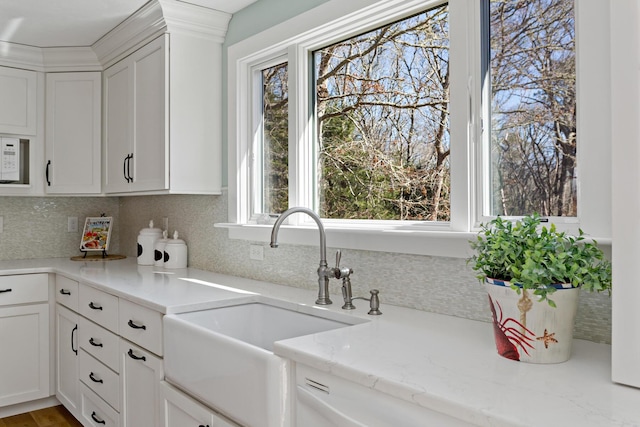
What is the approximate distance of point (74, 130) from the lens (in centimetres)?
346

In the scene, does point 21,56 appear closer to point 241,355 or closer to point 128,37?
point 128,37

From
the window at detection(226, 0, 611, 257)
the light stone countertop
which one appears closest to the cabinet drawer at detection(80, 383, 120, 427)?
the light stone countertop

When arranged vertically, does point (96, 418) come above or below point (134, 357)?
below

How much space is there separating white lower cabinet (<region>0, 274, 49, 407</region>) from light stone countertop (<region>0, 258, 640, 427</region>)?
152 centimetres

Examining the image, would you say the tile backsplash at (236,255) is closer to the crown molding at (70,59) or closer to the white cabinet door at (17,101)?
the white cabinet door at (17,101)

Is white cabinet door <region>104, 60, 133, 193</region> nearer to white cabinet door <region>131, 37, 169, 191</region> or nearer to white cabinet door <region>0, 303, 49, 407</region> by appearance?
white cabinet door <region>131, 37, 169, 191</region>

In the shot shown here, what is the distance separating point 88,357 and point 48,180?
1.39 meters

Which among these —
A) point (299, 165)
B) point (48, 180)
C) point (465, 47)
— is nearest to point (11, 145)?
point (48, 180)

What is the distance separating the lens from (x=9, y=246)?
142 inches

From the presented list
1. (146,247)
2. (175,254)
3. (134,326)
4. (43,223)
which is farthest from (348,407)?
(43,223)

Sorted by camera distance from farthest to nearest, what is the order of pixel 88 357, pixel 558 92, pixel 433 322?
pixel 88 357 < pixel 433 322 < pixel 558 92

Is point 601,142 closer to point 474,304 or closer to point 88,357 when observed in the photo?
point 474,304

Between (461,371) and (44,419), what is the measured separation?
2.85 metres

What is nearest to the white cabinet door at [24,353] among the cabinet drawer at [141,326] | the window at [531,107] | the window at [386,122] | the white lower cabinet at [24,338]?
the white lower cabinet at [24,338]
